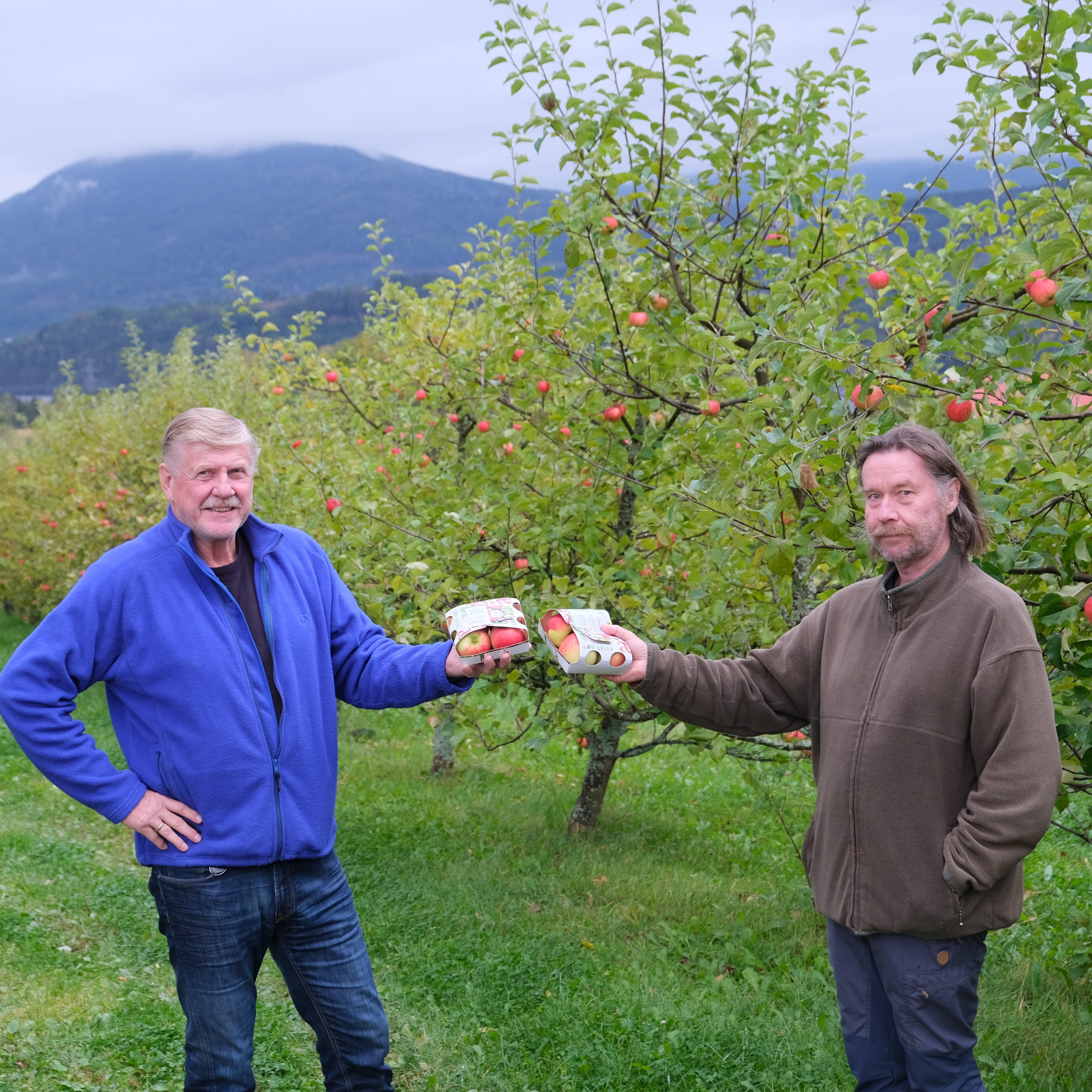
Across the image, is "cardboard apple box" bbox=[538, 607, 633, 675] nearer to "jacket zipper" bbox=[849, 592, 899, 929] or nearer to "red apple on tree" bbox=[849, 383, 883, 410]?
"jacket zipper" bbox=[849, 592, 899, 929]

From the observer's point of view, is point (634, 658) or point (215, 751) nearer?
point (215, 751)

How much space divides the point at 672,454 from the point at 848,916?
98.4 inches

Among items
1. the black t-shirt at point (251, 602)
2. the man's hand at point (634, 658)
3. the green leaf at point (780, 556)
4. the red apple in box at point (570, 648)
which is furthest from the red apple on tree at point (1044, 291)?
the black t-shirt at point (251, 602)

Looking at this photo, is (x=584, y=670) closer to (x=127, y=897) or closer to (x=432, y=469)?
(x=432, y=469)

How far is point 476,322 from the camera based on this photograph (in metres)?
7.17

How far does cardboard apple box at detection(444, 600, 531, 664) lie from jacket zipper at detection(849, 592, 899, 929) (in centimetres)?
85

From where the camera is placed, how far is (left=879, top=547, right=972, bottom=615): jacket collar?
2268 mm

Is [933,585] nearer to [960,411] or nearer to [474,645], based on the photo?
[960,411]

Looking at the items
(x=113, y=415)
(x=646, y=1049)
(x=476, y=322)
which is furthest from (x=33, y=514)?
(x=646, y=1049)

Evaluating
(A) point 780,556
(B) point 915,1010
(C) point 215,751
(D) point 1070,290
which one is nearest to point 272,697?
(C) point 215,751

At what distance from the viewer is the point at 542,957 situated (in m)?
4.60

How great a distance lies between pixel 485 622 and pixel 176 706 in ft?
2.50

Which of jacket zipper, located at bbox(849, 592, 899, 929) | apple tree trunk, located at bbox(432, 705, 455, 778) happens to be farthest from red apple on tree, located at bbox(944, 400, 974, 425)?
apple tree trunk, located at bbox(432, 705, 455, 778)

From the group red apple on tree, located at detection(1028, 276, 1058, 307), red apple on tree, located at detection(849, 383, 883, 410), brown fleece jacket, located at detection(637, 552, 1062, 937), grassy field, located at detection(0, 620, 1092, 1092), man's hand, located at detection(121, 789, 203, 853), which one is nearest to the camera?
brown fleece jacket, located at detection(637, 552, 1062, 937)
